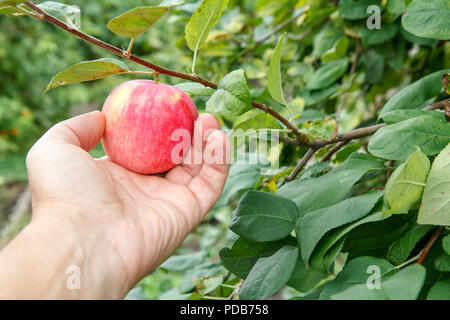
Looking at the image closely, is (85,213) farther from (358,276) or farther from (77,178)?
(358,276)

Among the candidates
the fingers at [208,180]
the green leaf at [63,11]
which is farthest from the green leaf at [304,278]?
the green leaf at [63,11]

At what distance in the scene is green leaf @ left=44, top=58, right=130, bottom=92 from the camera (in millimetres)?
604

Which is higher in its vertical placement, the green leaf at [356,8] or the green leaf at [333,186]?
the green leaf at [356,8]

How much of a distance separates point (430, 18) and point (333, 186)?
33cm

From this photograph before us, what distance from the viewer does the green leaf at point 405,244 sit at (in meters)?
0.53

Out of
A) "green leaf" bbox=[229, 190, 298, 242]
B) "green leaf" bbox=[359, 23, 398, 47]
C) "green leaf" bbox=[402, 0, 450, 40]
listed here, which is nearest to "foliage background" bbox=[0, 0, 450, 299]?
"green leaf" bbox=[359, 23, 398, 47]

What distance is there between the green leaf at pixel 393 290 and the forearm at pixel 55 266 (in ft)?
1.12

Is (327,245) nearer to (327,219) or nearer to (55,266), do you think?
(327,219)

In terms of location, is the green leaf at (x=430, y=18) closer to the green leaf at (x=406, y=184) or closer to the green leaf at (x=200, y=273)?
the green leaf at (x=406, y=184)

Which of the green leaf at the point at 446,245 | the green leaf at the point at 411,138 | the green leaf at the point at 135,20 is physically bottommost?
the green leaf at the point at 446,245

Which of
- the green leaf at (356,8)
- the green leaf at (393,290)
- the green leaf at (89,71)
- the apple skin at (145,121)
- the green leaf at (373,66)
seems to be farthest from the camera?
the green leaf at (373,66)

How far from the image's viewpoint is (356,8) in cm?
101

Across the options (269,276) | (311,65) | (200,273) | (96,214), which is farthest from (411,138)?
(311,65)
